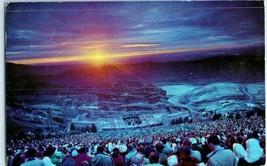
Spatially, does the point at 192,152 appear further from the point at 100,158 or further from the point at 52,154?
the point at 52,154

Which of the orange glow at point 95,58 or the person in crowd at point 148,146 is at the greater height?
the orange glow at point 95,58

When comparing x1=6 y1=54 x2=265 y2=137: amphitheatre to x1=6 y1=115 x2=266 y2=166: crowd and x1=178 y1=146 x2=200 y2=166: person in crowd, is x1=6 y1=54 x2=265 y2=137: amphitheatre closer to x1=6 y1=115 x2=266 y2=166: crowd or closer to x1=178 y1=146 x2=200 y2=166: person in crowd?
x1=6 y1=115 x2=266 y2=166: crowd

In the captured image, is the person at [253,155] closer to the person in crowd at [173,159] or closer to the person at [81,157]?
the person in crowd at [173,159]

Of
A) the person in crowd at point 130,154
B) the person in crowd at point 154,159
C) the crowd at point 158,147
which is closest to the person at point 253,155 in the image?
the crowd at point 158,147

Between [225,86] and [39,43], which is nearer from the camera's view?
[39,43]

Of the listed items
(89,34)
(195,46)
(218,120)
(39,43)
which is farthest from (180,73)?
(39,43)

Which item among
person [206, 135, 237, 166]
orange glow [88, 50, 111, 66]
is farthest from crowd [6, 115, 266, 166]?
orange glow [88, 50, 111, 66]

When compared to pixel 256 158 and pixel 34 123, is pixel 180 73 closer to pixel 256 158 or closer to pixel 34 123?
pixel 256 158
